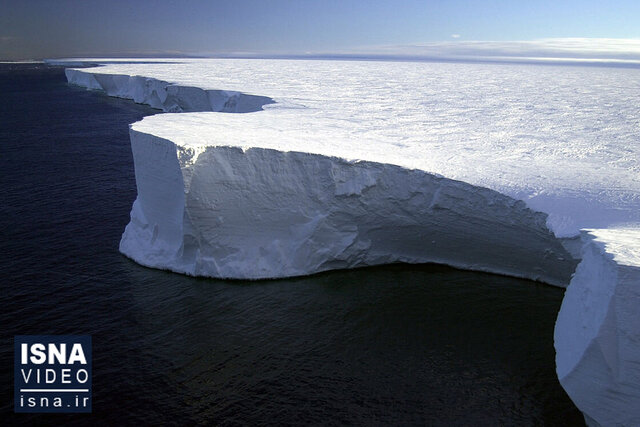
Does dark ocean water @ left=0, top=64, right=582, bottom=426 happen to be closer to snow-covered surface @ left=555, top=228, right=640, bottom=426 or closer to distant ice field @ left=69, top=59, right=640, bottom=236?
snow-covered surface @ left=555, top=228, right=640, bottom=426

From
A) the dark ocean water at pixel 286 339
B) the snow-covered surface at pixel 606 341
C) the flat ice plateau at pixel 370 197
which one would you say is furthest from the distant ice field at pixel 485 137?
the dark ocean water at pixel 286 339

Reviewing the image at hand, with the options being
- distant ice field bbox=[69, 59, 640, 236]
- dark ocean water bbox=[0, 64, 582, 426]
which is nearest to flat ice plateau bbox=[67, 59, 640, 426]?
distant ice field bbox=[69, 59, 640, 236]

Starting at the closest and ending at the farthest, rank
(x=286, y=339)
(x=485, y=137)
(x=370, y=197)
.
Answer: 1. (x=286, y=339)
2. (x=370, y=197)
3. (x=485, y=137)

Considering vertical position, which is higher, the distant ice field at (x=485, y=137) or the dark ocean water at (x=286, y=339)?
the distant ice field at (x=485, y=137)

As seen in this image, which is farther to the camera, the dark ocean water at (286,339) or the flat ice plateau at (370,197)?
the flat ice plateau at (370,197)

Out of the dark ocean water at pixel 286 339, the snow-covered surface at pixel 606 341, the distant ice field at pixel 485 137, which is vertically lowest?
the dark ocean water at pixel 286 339

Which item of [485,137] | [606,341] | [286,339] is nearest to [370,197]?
[286,339]

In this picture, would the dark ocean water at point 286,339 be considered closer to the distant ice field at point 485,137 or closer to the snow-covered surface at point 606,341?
the snow-covered surface at point 606,341

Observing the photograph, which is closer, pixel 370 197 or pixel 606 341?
pixel 606 341

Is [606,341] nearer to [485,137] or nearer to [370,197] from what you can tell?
[370,197]
